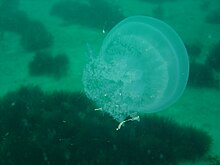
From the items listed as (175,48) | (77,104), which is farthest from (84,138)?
(175,48)

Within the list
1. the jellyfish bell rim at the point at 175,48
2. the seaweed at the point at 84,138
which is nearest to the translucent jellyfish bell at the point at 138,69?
the jellyfish bell rim at the point at 175,48

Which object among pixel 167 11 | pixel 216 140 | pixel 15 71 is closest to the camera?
pixel 216 140

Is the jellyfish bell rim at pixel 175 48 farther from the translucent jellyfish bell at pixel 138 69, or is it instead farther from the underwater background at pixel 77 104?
the underwater background at pixel 77 104

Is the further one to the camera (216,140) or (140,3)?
(140,3)

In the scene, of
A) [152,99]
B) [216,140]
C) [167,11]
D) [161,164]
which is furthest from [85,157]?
[167,11]

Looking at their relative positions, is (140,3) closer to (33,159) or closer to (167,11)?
→ (167,11)

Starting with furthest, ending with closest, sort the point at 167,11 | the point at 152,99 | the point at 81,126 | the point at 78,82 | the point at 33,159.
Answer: the point at 167,11 → the point at 78,82 → the point at 81,126 → the point at 33,159 → the point at 152,99
